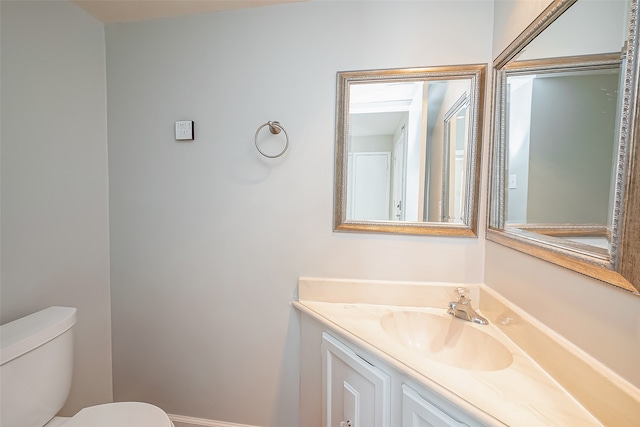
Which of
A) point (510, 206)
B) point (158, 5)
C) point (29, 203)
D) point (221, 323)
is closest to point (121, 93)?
point (158, 5)

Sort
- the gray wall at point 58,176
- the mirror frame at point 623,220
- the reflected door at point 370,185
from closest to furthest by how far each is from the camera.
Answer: the mirror frame at point 623,220 → the gray wall at point 58,176 → the reflected door at point 370,185

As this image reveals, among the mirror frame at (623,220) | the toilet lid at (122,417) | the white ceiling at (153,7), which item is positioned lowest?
the toilet lid at (122,417)

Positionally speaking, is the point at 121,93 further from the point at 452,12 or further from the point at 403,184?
the point at 452,12

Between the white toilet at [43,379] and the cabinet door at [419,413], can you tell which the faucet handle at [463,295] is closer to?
the cabinet door at [419,413]

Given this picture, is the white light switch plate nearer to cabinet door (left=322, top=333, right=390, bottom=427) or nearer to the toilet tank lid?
the toilet tank lid

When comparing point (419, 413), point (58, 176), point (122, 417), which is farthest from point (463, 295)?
point (58, 176)

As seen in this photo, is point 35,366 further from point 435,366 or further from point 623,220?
point 623,220

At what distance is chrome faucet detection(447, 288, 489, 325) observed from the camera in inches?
41.9

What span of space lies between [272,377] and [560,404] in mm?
1205

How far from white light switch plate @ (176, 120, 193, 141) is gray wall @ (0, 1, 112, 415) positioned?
0.46m

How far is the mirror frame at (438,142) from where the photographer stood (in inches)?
45.3

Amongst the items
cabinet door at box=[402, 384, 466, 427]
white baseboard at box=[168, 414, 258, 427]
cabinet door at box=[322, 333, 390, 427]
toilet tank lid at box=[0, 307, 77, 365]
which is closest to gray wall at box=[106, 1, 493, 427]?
white baseboard at box=[168, 414, 258, 427]

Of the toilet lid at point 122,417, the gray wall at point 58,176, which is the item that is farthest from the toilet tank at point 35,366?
the gray wall at point 58,176

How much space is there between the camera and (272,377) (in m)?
1.39
